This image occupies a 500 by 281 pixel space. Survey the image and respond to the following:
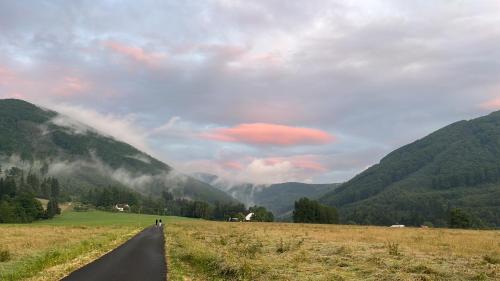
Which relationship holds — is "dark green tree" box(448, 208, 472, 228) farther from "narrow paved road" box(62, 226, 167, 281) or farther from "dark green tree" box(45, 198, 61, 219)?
"dark green tree" box(45, 198, 61, 219)

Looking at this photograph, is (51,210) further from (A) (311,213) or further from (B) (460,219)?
(B) (460,219)

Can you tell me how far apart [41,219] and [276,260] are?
171 meters

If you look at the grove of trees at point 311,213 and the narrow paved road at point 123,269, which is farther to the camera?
the grove of trees at point 311,213

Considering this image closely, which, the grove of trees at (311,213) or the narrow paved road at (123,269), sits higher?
the grove of trees at (311,213)

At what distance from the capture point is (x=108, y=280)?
21938mm

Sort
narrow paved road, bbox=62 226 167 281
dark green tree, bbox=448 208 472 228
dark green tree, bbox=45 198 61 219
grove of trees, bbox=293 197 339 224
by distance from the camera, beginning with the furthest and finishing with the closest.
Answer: dark green tree, bbox=45 198 61 219
grove of trees, bbox=293 197 339 224
dark green tree, bbox=448 208 472 228
narrow paved road, bbox=62 226 167 281

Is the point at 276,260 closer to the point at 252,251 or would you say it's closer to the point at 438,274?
the point at 252,251

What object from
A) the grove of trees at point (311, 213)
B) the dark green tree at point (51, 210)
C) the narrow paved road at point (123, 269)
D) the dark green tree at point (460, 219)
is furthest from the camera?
the dark green tree at point (51, 210)

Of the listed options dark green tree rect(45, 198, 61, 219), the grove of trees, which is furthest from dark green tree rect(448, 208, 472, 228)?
dark green tree rect(45, 198, 61, 219)

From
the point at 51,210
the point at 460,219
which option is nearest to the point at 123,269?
the point at 460,219

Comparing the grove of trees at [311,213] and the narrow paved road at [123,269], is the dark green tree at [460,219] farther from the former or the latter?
the narrow paved road at [123,269]

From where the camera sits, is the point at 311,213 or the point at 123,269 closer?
the point at 123,269

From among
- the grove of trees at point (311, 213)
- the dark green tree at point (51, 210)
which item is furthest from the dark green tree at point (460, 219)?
the dark green tree at point (51, 210)

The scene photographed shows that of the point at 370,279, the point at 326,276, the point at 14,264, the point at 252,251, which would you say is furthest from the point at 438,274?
the point at 14,264
